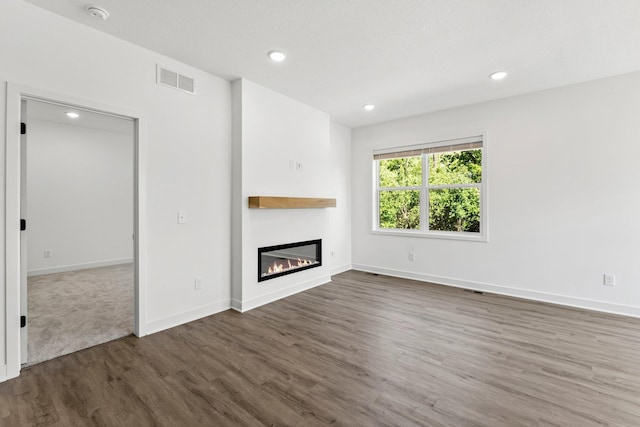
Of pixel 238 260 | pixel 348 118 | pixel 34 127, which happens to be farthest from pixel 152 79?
pixel 34 127

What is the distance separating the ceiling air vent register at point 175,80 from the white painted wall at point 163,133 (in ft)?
0.18

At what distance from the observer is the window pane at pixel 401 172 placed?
16.6ft

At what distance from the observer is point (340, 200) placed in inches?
216

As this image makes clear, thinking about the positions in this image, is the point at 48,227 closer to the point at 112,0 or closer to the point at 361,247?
the point at 112,0

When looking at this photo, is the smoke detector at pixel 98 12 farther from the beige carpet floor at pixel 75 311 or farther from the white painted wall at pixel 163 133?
the beige carpet floor at pixel 75 311

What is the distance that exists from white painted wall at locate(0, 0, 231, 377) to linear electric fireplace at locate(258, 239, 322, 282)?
439mm

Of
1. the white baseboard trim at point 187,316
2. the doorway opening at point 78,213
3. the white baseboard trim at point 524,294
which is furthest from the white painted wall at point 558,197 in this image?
the doorway opening at point 78,213

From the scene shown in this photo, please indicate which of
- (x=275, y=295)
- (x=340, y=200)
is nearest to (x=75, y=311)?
(x=275, y=295)

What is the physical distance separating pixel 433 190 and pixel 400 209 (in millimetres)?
665

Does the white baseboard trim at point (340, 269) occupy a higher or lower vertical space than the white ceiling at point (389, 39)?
lower

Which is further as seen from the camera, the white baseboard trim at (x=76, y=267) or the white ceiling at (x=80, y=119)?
the white baseboard trim at (x=76, y=267)

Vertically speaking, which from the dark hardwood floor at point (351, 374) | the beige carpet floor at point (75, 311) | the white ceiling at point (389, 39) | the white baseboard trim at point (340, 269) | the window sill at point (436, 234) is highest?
the white ceiling at point (389, 39)

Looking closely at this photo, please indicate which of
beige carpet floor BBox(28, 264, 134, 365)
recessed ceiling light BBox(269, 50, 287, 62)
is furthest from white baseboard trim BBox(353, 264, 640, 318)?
beige carpet floor BBox(28, 264, 134, 365)

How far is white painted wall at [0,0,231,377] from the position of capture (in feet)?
7.31
